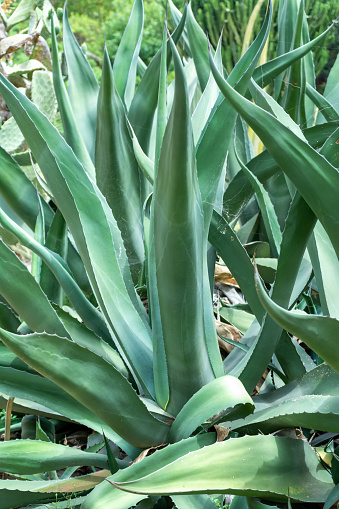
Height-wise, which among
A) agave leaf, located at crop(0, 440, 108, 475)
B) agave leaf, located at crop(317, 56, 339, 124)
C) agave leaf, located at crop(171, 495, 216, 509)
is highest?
agave leaf, located at crop(317, 56, 339, 124)

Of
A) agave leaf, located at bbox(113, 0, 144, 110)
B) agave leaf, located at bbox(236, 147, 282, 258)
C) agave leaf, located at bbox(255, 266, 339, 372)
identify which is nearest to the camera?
agave leaf, located at bbox(255, 266, 339, 372)

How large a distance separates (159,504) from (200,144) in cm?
52

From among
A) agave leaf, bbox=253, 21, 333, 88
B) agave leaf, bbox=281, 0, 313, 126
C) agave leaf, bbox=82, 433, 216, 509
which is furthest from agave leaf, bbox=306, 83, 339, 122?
agave leaf, bbox=82, 433, 216, 509

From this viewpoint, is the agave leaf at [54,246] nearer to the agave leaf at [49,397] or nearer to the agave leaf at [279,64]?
the agave leaf at [49,397]

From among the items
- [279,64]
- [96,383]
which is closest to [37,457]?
[96,383]

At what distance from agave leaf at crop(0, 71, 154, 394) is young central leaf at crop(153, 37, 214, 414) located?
93 mm

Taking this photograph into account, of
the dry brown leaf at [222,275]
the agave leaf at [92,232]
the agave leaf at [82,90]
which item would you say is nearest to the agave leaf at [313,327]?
the agave leaf at [92,232]

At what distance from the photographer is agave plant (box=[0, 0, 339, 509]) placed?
0.62 meters

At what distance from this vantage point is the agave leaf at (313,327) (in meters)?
0.56

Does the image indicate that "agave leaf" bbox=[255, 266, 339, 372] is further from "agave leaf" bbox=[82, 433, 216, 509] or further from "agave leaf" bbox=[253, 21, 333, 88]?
"agave leaf" bbox=[253, 21, 333, 88]

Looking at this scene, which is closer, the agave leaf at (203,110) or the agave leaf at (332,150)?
the agave leaf at (332,150)

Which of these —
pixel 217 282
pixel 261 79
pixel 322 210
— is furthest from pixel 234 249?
pixel 217 282

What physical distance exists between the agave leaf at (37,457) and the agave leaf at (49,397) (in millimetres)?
40

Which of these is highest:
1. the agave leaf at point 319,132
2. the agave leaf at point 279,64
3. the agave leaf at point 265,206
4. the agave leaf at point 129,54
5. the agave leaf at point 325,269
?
the agave leaf at point 129,54
